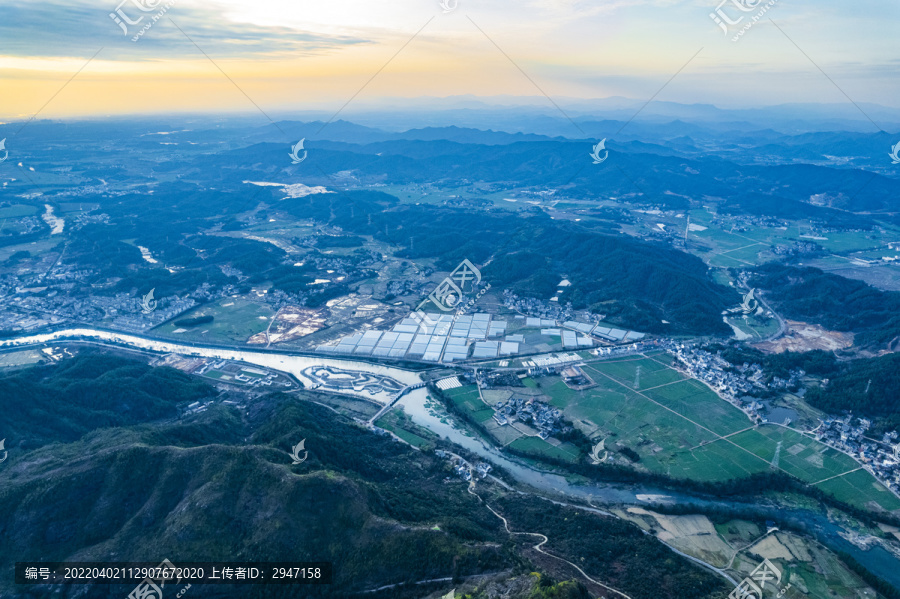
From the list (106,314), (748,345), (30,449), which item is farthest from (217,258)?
(748,345)

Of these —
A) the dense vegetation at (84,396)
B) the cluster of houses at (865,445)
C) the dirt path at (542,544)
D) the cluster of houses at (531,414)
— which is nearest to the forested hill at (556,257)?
the cluster of houses at (865,445)

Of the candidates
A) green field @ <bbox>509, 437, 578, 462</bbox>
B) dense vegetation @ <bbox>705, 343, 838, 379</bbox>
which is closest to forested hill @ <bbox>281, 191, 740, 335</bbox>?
dense vegetation @ <bbox>705, 343, 838, 379</bbox>

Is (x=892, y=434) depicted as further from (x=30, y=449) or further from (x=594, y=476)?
(x=30, y=449)

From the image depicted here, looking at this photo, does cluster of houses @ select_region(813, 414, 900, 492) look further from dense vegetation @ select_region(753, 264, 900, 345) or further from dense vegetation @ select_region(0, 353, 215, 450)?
dense vegetation @ select_region(0, 353, 215, 450)

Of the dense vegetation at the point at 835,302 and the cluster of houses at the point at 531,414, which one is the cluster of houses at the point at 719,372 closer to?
the cluster of houses at the point at 531,414

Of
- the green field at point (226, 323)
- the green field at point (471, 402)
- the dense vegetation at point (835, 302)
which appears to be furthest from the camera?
the green field at point (226, 323)

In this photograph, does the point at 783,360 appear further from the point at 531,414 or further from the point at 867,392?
the point at 531,414

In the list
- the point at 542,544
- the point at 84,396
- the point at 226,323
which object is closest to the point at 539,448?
the point at 542,544
